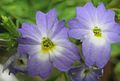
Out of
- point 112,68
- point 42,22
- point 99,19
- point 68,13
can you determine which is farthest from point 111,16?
point 112,68

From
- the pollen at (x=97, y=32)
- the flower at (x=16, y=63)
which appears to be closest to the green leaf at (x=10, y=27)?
the flower at (x=16, y=63)

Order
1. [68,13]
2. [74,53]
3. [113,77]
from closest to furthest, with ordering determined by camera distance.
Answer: [74,53]
[68,13]
[113,77]

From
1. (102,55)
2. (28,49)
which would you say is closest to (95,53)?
(102,55)

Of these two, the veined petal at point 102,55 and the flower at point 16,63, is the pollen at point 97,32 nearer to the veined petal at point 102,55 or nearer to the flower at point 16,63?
the veined petal at point 102,55

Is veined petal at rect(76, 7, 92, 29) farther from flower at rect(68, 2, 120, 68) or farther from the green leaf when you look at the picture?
the green leaf

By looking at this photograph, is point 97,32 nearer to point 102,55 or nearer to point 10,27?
point 102,55

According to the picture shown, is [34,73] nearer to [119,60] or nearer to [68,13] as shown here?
[68,13]
